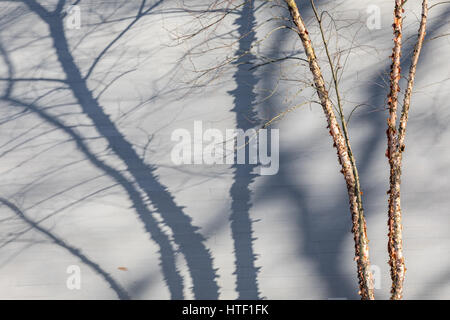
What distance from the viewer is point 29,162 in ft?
16.9

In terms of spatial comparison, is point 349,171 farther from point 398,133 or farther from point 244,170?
point 244,170

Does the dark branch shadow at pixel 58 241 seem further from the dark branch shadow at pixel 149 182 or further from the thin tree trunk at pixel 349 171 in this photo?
the thin tree trunk at pixel 349 171

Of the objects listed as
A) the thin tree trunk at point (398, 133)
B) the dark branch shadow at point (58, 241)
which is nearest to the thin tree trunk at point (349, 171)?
the thin tree trunk at point (398, 133)

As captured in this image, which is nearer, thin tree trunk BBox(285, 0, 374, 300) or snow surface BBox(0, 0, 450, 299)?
thin tree trunk BBox(285, 0, 374, 300)

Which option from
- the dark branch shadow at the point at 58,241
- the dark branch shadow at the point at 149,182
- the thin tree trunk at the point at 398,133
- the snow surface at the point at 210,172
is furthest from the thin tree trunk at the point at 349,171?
the dark branch shadow at the point at 58,241

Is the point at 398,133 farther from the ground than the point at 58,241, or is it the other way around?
the point at 398,133

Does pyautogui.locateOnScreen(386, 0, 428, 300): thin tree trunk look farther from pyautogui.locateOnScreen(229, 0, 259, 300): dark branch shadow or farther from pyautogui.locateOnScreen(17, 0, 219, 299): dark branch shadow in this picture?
pyautogui.locateOnScreen(17, 0, 219, 299): dark branch shadow

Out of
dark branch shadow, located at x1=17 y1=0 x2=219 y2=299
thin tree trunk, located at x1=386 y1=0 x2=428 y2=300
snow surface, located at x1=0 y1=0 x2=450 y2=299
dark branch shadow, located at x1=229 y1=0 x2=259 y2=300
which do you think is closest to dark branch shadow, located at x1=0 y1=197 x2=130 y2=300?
snow surface, located at x1=0 y1=0 x2=450 y2=299

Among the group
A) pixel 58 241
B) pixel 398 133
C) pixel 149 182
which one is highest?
pixel 149 182

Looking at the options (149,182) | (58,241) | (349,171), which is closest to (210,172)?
(149,182)

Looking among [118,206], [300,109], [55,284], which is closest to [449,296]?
[300,109]

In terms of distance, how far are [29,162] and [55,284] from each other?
5.59 feet

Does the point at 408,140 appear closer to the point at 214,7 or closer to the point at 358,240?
the point at 358,240

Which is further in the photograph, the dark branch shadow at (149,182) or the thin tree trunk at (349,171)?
the dark branch shadow at (149,182)
